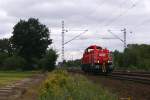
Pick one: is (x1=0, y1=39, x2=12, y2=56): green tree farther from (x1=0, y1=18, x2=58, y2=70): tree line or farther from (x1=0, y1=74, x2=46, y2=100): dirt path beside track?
(x1=0, y1=74, x2=46, y2=100): dirt path beside track

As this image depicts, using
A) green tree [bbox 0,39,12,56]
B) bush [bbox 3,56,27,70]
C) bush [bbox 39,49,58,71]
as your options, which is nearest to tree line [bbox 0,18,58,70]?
bush [bbox 3,56,27,70]

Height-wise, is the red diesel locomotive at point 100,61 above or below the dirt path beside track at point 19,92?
above

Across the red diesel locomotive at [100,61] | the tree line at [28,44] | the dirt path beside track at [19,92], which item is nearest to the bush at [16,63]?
the tree line at [28,44]

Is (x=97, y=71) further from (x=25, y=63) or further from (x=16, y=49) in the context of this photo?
(x=16, y=49)

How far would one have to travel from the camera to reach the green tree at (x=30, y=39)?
12025 cm

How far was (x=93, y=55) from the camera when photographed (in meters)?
58.8

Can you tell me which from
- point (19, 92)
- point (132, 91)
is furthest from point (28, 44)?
point (132, 91)

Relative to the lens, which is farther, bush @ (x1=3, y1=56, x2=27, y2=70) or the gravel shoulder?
bush @ (x1=3, y1=56, x2=27, y2=70)

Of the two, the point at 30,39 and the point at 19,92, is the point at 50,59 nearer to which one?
the point at 30,39

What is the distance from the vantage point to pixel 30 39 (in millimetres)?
120312

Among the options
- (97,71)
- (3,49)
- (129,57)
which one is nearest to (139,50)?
(129,57)

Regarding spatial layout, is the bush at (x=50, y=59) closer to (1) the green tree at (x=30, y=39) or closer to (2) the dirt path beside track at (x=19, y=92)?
(1) the green tree at (x=30, y=39)

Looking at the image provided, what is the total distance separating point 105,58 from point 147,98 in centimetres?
3753

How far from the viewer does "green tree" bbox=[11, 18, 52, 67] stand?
12025cm
